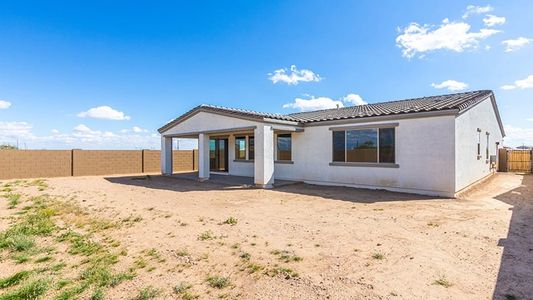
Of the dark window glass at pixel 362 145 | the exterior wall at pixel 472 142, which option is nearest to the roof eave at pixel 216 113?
the dark window glass at pixel 362 145

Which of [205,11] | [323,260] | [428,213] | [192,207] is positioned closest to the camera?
[323,260]

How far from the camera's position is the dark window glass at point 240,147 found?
651 inches

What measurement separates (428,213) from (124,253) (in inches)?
293

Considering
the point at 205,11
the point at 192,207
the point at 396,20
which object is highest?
the point at 205,11

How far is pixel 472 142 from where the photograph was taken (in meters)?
11.7

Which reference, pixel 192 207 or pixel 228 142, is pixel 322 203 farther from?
pixel 228 142

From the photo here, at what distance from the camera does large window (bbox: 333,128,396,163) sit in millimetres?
10672

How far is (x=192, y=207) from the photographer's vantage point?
27.1 ft

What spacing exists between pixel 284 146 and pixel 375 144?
16.1ft

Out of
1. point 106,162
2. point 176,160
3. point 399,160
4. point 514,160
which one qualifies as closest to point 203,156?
point 176,160

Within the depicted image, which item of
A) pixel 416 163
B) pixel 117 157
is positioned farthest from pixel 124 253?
pixel 117 157

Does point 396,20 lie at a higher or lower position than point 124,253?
higher

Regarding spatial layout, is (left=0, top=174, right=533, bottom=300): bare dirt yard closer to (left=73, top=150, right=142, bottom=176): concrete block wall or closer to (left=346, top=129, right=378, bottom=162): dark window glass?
(left=346, top=129, right=378, bottom=162): dark window glass

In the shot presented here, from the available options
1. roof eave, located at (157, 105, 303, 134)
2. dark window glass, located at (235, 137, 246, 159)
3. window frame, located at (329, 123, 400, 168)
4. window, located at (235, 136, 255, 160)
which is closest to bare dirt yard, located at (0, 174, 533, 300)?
window frame, located at (329, 123, 400, 168)
